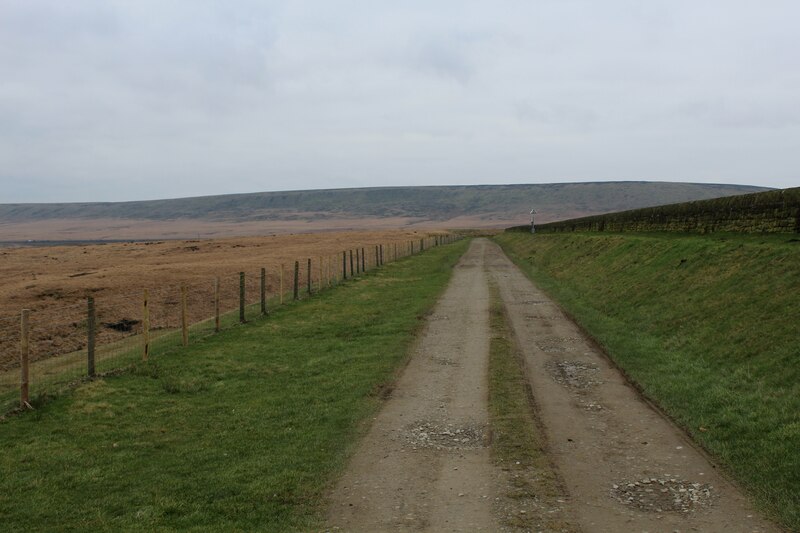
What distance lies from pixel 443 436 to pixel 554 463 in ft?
6.16

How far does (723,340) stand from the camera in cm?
1399

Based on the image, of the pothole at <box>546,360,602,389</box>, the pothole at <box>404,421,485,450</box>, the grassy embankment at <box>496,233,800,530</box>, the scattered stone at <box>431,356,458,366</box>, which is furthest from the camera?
the scattered stone at <box>431,356,458,366</box>

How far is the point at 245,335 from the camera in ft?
63.8

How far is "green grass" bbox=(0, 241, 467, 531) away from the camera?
7438 millimetres

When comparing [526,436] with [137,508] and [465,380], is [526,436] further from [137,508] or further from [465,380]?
[137,508]

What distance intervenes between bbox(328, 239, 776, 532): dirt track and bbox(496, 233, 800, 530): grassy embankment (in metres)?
0.50

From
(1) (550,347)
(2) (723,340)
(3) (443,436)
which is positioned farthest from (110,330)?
(2) (723,340)

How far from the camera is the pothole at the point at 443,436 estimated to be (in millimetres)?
9422

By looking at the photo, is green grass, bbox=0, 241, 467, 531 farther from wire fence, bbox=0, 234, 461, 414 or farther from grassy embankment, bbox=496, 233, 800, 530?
grassy embankment, bbox=496, 233, 800, 530

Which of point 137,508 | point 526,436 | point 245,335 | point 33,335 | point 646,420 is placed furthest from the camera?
point 33,335

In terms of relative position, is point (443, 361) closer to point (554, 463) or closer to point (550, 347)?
point (550, 347)

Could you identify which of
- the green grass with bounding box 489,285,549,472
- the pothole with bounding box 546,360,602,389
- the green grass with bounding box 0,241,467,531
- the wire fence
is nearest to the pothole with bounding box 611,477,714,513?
the green grass with bounding box 489,285,549,472

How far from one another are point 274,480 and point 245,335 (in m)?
11.7

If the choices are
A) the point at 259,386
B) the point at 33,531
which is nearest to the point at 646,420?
the point at 259,386
